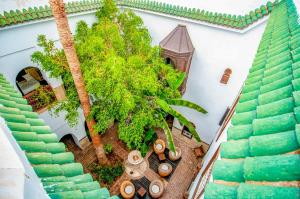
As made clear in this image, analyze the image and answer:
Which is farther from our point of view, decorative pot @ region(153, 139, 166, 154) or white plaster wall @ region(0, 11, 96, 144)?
decorative pot @ region(153, 139, 166, 154)

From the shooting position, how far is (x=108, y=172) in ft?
36.4

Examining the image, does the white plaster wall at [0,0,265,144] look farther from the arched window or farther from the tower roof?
the tower roof

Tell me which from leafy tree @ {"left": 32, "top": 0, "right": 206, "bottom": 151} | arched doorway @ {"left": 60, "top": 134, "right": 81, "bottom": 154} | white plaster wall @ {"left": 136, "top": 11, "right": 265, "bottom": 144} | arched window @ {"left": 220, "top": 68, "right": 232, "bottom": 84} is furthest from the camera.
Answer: arched doorway @ {"left": 60, "top": 134, "right": 81, "bottom": 154}

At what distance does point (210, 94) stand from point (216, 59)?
2226 mm

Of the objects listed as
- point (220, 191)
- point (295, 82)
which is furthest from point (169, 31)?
point (220, 191)

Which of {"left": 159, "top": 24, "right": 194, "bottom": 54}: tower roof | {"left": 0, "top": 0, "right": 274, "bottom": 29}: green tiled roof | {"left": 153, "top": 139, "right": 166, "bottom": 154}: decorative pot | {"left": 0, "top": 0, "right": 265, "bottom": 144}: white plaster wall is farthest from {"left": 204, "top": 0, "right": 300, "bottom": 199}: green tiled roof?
{"left": 153, "top": 139, "right": 166, "bottom": 154}: decorative pot

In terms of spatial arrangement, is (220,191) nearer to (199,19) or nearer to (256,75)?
(256,75)

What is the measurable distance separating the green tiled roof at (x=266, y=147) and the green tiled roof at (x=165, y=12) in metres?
5.73

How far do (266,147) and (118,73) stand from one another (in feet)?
16.0

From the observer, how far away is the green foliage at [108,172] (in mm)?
10883

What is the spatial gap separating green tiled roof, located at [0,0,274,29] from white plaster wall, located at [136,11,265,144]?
45 centimetres

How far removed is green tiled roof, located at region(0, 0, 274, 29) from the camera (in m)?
7.18

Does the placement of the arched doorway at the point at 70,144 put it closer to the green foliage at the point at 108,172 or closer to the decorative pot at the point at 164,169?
the green foliage at the point at 108,172

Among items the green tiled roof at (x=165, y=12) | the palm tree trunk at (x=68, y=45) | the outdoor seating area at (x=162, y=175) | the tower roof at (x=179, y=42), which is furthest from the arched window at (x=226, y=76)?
the palm tree trunk at (x=68, y=45)
